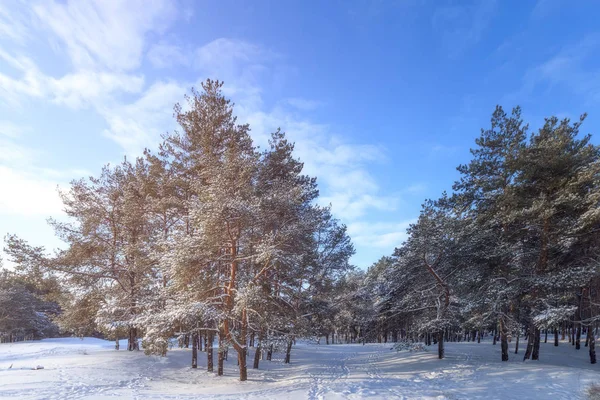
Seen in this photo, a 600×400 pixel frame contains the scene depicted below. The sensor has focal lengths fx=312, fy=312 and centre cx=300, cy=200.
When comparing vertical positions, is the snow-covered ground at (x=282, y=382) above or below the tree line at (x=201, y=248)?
below

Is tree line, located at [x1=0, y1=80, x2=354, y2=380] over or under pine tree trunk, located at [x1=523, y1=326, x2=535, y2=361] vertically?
over

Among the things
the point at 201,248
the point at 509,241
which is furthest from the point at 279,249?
the point at 509,241

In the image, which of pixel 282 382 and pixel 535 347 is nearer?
pixel 282 382

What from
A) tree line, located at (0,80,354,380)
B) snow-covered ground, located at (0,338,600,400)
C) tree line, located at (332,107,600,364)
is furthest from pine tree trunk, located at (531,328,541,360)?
tree line, located at (0,80,354,380)

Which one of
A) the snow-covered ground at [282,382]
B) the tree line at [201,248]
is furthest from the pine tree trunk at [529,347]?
the tree line at [201,248]

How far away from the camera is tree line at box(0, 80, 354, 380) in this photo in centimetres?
1299

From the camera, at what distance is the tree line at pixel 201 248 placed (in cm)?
1299

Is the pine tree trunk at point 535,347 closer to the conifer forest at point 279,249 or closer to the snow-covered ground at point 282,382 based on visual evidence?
the conifer forest at point 279,249

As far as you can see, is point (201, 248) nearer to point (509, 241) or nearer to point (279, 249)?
point (279, 249)

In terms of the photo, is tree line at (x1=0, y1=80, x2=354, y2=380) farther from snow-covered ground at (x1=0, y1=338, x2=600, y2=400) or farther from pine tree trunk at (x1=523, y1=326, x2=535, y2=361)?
pine tree trunk at (x1=523, y1=326, x2=535, y2=361)

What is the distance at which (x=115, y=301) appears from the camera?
→ 53.3ft

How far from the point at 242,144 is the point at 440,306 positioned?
1440cm

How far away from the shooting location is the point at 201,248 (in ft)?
43.6

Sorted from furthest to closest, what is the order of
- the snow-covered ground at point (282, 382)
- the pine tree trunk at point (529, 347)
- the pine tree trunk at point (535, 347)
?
the pine tree trunk at point (535, 347) < the pine tree trunk at point (529, 347) < the snow-covered ground at point (282, 382)
